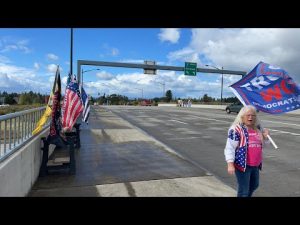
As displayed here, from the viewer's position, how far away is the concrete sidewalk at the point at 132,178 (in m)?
7.09

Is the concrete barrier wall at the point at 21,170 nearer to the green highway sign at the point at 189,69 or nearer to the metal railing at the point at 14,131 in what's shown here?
the metal railing at the point at 14,131

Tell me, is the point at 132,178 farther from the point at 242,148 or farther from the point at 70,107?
the point at 242,148

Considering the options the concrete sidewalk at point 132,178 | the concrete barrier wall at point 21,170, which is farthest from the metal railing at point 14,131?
the concrete sidewalk at point 132,178

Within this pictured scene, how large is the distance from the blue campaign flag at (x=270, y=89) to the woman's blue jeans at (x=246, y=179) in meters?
1.23

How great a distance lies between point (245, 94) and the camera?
20.1 ft

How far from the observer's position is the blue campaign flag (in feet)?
20.2

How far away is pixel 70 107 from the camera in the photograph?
8.99 metres

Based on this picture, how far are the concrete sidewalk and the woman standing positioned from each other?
5.77 feet

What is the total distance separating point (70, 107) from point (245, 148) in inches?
196

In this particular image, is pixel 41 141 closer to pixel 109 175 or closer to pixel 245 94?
pixel 109 175

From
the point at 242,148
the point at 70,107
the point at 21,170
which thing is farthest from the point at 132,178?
the point at 242,148

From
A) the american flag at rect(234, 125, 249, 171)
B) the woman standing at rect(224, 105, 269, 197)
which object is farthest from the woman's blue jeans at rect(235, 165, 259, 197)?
the american flag at rect(234, 125, 249, 171)
